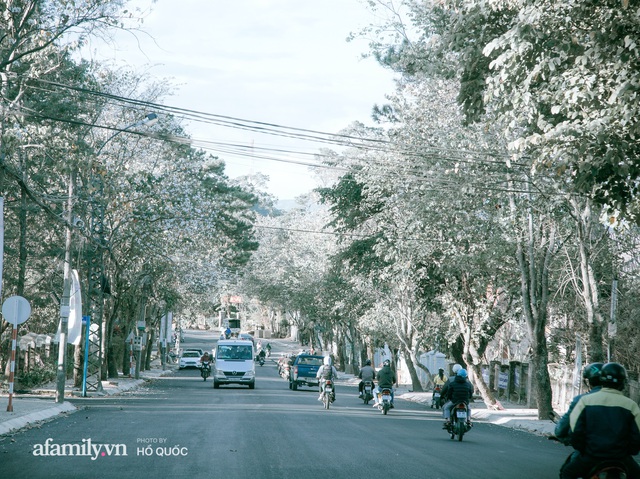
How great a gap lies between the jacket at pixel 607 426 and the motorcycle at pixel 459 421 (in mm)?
12188

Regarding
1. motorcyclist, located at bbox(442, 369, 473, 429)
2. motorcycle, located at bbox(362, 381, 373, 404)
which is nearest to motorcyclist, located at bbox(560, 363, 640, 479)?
motorcyclist, located at bbox(442, 369, 473, 429)

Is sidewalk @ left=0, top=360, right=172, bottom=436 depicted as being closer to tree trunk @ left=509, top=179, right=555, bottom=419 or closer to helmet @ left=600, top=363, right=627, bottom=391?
helmet @ left=600, top=363, right=627, bottom=391

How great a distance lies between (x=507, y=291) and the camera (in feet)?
108

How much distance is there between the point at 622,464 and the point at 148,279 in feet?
127

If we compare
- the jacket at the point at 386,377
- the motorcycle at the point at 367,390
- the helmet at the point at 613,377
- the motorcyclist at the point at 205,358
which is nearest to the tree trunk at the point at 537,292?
the jacket at the point at 386,377

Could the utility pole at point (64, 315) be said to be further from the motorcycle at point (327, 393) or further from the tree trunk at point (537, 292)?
the tree trunk at point (537, 292)

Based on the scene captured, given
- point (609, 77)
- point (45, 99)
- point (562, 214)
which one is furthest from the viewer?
point (45, 99)

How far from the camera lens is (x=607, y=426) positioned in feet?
23.2

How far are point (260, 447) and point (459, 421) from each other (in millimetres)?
5853

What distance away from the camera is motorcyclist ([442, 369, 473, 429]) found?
19.7m

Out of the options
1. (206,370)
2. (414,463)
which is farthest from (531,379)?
(206,370)

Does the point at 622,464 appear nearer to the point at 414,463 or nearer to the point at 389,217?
the point at 414,463

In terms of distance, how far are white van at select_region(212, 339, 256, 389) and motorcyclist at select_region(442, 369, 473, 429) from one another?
22115mm

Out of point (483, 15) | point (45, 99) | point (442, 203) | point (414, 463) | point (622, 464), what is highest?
point (45, 99)
